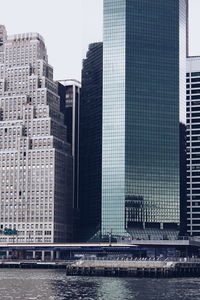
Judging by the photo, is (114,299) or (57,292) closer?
(114,299)

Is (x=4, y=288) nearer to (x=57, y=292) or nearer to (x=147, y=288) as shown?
(x=57, y=292)

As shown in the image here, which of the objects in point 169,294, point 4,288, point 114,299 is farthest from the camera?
point 4,288

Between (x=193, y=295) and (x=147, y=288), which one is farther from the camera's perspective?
(x=147, y=288)

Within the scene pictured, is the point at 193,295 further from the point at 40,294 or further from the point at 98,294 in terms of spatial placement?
the point at 40,294

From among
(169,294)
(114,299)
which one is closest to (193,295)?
(169,294)

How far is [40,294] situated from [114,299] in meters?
19.5

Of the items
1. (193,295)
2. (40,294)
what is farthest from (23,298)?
(193,295)

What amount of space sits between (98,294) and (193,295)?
69.7 ft

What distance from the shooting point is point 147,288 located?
199875mm

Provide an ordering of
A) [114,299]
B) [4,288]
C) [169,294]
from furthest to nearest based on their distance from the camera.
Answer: [4,288] → [169,294] → [114,299]

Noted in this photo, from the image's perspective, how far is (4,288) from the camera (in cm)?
19900

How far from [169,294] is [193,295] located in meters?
6.04

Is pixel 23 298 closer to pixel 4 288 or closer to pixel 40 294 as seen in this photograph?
pixel 40 294

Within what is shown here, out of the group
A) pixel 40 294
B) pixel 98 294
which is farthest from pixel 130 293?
pixel 40 294
